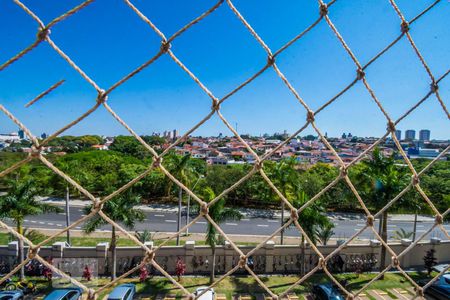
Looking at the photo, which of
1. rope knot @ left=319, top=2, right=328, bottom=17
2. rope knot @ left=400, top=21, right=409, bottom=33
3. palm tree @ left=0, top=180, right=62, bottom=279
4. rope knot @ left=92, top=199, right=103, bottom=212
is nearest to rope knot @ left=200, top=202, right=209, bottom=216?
rope knot @ left=92, top=199, right=103, bottom=212

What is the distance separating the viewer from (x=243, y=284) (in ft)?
26.3

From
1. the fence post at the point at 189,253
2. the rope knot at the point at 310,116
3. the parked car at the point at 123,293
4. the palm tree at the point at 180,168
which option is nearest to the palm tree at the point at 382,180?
the fence post at the point at 189,253

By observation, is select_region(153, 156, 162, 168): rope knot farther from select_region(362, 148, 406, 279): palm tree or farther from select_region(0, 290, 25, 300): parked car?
select_region(362, 148, 406, 279): palm tree

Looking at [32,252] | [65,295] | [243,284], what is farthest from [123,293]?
[32,252]

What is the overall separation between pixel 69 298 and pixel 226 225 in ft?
28.3

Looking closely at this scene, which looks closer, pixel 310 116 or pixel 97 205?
pixel 97 205

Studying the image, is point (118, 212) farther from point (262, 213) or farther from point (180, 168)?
point (262, 213)

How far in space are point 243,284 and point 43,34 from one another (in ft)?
26.0

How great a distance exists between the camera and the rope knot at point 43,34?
113 cm

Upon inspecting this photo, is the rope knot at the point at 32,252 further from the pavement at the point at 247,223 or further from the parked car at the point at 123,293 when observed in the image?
the pavement at the point at 247,223

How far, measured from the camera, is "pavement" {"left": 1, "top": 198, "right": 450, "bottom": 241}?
43.4 feet

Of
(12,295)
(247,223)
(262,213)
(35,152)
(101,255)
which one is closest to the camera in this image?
(35,152)

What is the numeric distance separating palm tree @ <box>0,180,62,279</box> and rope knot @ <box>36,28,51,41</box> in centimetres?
759

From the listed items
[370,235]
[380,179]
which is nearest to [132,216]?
[380,179]
